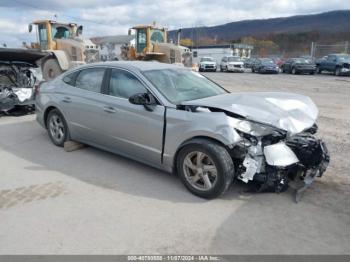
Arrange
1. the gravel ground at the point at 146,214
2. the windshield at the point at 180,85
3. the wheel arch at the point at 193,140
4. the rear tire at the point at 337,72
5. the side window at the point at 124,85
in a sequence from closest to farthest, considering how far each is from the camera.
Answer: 1. the gravel ground at the point at 146,214
2. the wheel arch at the point at 193,140
3. the windshield at the point at 180,85
4. the side window at the point at 124,85
5. the rear tire at the point at 337,72

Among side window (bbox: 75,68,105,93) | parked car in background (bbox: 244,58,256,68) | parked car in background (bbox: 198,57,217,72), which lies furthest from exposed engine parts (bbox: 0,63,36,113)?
parked car in background (bbox: 244,58,256,68)

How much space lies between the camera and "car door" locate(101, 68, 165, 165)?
4.48 metres

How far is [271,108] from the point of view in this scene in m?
4.32

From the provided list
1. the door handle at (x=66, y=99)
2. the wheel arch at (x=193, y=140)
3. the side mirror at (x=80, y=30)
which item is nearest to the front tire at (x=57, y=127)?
the door handle at (x=66, y=99)

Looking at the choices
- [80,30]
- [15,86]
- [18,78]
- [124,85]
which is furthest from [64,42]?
[124,85]

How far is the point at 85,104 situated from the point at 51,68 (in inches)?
389

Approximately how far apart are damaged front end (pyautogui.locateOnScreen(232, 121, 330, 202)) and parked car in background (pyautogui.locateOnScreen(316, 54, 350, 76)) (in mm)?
24658

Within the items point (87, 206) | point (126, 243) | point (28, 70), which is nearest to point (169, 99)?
point (87, 206)

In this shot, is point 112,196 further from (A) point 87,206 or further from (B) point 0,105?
(B) point 0,105

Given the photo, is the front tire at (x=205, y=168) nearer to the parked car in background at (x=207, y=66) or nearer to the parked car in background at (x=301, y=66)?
the parked car in background at (x=301, y=66)

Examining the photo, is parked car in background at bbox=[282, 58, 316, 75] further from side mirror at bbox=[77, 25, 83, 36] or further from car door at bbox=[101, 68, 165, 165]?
car door at bbox=[101, 68, 165, 165]

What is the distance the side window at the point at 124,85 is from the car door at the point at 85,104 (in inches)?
9.4

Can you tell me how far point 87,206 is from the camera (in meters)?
3.93

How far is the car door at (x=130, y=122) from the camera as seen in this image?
448 centimetres
